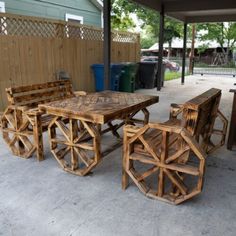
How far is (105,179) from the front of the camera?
2945 mm

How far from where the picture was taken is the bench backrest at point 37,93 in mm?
3549

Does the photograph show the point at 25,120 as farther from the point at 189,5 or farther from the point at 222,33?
the point at 222,33

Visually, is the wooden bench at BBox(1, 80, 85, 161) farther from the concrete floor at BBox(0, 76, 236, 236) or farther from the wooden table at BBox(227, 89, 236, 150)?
the wooden table at BBox(227, 89, 236, 150)

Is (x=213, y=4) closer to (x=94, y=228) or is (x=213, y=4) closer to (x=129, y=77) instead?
(x=129, y=77)

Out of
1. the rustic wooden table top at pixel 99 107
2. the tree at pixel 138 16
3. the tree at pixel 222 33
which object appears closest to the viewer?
the rustic wooden table top at pixel 99 107

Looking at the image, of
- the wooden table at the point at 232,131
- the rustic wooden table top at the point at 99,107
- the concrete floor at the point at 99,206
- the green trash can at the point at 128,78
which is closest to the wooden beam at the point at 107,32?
the green trash can at the point at 128,78

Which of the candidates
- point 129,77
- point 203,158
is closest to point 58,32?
point 129,77

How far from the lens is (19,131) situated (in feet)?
11.2

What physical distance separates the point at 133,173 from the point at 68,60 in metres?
5.15

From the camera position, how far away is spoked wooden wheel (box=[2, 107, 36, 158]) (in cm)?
339

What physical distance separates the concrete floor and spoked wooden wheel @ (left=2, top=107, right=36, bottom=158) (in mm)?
272

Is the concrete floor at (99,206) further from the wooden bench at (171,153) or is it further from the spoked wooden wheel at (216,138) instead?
the spoked wooden wheel at (216,138)

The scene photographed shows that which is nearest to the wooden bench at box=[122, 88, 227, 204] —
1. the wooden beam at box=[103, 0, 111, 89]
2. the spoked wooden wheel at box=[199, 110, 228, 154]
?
the spoked wooden wheel at box=[199, 110, 228, 154]

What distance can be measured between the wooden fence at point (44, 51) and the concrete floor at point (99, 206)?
3042mm
